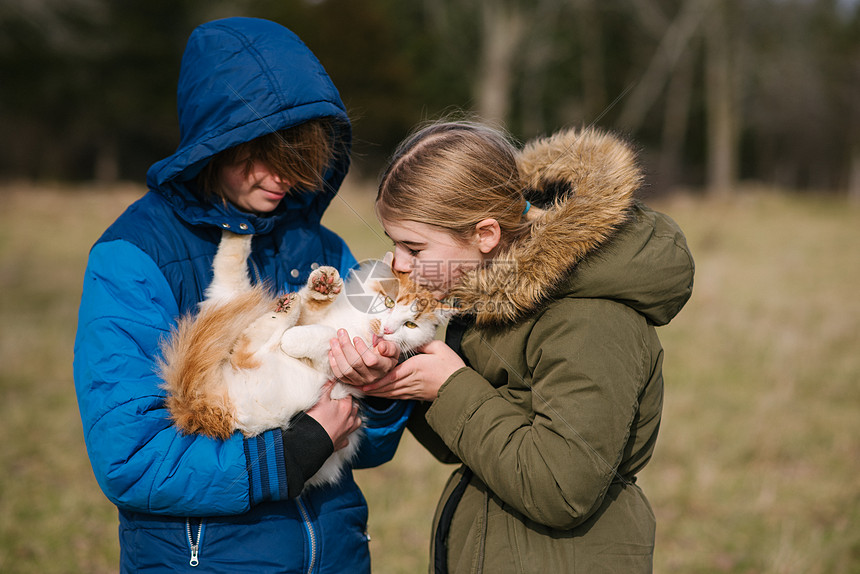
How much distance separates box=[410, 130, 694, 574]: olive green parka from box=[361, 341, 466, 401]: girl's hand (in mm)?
61

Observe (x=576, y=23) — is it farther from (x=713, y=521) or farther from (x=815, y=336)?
(x=713, y=521)

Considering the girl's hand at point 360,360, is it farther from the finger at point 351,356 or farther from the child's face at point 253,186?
the child's face at point 253,186

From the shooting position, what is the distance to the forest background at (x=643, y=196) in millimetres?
4332

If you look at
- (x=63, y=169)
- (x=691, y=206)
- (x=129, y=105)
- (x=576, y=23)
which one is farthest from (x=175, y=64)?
(x=691, y=206)

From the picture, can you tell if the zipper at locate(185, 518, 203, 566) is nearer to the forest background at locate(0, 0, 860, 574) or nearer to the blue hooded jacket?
the blue hooded jacket

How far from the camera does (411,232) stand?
2.00 m

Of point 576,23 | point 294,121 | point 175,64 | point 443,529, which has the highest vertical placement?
point 576,23

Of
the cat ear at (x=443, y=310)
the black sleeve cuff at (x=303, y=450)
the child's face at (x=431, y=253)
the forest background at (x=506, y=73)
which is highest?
the forest background at (x=506, y=73)

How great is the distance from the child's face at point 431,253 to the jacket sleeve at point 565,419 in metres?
0.36

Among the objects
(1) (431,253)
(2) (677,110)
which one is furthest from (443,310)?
(2) (677,110)

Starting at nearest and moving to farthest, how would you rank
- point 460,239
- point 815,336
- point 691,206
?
point 460,239 → point 815,336 → point 691,206

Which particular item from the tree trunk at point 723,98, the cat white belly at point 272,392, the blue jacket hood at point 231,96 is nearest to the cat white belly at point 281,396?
the cat white belly at point 272,392

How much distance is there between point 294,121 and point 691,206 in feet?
65.5

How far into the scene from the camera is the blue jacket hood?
2039 mm
